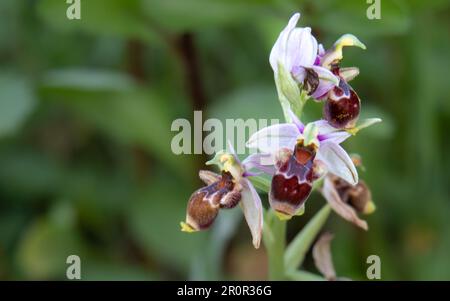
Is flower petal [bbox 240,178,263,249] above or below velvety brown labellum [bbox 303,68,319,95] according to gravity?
below

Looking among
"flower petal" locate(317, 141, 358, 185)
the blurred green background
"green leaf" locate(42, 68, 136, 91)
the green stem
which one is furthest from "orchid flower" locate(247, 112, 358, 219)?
"green leaf" locate(42, 68, 136, 91)

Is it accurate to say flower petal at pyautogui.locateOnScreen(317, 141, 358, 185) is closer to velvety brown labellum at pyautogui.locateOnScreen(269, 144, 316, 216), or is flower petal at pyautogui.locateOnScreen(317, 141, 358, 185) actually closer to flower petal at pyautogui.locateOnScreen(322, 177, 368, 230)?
velvety brown labellum at pyautogui.locateOnScreen(269, 144, 316, 216)

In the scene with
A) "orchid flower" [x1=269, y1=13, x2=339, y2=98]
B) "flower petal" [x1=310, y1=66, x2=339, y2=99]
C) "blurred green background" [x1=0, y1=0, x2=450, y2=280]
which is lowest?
"flower petal" [x1=310, y1=66, x2=339, y2=99]

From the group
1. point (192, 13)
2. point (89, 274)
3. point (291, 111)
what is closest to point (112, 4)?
point (192, 13)

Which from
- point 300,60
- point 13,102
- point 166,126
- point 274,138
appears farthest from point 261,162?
point 13,102

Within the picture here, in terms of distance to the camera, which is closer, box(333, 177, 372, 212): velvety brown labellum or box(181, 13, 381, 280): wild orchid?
box(181, 13, 381, 280): wild orchid

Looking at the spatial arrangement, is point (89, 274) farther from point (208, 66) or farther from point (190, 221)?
point (190, 221)
